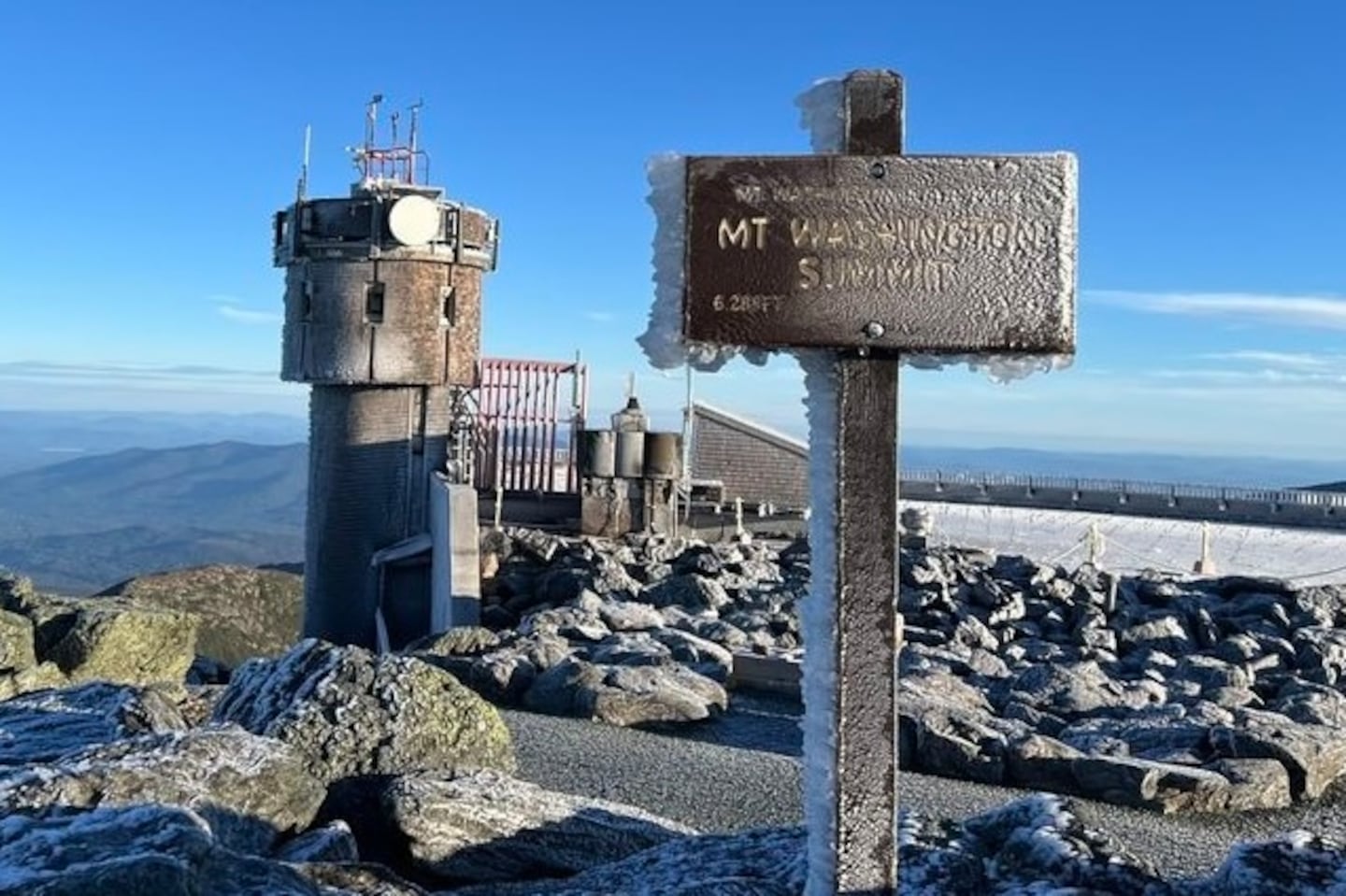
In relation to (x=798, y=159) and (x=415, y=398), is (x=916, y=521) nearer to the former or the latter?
(x=415, y=398)

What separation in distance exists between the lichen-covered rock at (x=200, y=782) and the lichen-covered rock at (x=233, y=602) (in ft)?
52.7

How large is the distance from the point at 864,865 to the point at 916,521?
16595 millimetres

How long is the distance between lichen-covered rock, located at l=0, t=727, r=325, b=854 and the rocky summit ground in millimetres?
14

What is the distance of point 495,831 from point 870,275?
3.40 meters

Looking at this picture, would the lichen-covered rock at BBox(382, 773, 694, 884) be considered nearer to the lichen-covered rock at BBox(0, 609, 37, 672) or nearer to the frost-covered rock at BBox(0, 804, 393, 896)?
the frost-covered rock at BBox(0, 804, 393, 896)

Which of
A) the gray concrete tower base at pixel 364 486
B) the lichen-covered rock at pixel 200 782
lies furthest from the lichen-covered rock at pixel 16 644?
the gray concrete tower base at pixel 364 486

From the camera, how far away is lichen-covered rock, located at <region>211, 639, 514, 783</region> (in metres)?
7.08

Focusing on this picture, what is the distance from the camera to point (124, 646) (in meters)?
13.7

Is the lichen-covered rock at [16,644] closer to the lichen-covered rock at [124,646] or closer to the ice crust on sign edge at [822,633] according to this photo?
the lichen-covered rock at [124,646]

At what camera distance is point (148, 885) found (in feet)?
13.8

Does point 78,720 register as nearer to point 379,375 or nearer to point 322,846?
point 322,846

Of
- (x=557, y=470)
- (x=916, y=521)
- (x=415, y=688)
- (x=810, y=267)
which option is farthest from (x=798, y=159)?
(x=557, y=470)

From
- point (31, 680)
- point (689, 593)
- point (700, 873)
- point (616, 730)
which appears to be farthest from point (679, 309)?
point (689, 593)

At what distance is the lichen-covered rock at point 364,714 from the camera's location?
23.2ft
